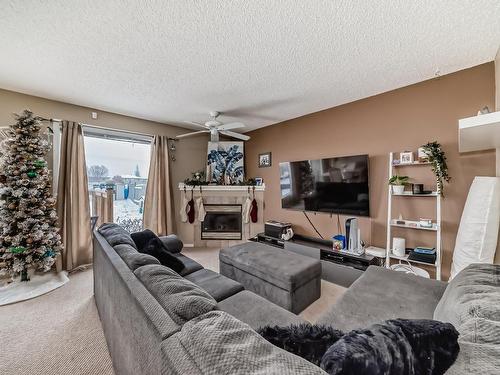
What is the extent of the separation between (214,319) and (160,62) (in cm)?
237

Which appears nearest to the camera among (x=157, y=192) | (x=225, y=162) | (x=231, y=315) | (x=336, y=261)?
(x=231, y=315)

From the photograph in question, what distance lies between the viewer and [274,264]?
2.21m

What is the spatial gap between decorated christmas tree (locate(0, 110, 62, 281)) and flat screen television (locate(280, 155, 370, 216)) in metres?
3.49

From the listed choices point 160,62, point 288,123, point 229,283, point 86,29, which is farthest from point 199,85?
point 229,283

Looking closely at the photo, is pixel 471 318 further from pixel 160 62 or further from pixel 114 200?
pixel 114 200

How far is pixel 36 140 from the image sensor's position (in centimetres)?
266

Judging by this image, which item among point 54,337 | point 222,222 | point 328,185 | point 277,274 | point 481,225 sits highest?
point 328,185

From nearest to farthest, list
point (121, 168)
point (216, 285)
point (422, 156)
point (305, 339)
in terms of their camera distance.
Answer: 1. point (305, 339)
2. point (216, 285)
3. point (422, 156)
4. point (121, 168)

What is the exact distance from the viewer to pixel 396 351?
0.59 m

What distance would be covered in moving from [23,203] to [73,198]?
673mm

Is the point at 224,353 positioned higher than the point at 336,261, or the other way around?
the point at 224,353

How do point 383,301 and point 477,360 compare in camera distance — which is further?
point 383,301

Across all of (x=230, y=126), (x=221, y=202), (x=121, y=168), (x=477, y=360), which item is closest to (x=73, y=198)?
(x=121, y=168)

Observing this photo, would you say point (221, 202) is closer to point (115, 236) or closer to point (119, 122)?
point (119, 122)
